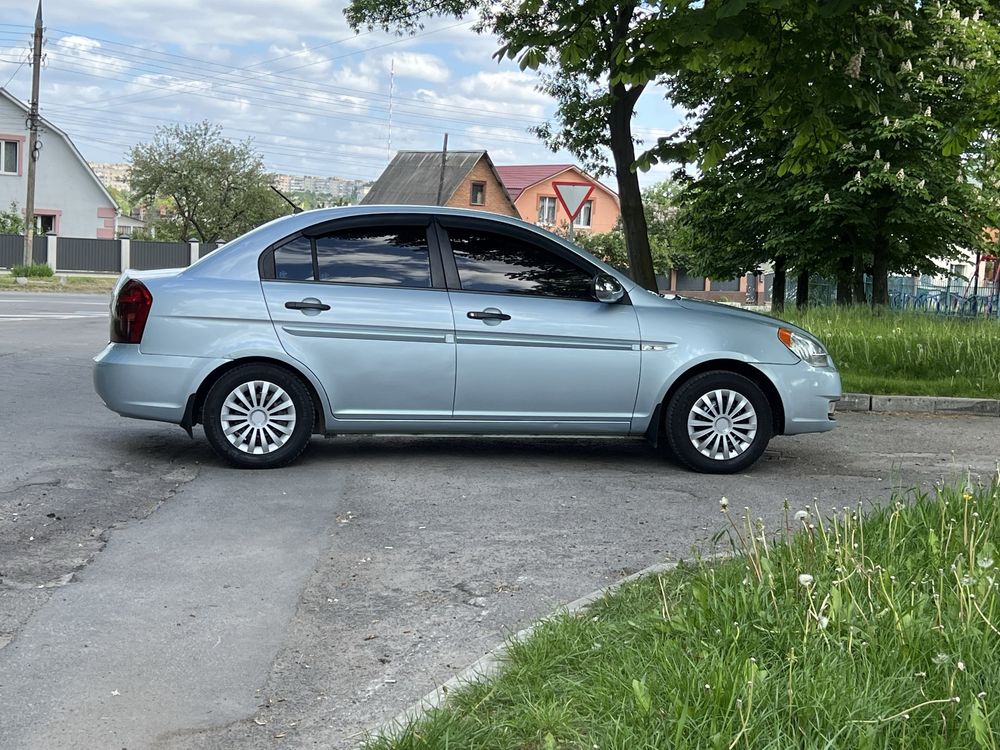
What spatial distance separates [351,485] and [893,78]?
6796 mm

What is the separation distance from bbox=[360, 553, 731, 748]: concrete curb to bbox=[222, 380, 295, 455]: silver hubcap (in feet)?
11.2

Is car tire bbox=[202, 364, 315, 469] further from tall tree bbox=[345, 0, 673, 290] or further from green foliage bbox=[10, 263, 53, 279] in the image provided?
green foliage bbox=[10, 263, 53, 279]

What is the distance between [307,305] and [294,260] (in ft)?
1.17

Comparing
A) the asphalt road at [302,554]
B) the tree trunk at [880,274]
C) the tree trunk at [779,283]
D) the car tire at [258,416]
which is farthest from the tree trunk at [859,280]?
the car tire at [258,416]

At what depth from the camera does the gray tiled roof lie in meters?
73.7

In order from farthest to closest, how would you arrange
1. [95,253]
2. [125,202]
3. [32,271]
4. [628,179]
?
[125,202], [95,253], [32,271], [628,179]

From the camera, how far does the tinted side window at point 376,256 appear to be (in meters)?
8.05

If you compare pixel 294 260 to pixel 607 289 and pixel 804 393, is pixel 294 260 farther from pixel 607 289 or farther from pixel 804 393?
pixel 804 393

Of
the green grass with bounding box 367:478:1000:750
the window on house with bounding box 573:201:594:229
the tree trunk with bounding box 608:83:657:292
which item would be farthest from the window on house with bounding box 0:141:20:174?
the green grass with bounding box 367:478:1000:750

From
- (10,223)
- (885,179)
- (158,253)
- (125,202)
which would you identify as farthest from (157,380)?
(125,202)

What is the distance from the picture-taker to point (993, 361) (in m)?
14.5

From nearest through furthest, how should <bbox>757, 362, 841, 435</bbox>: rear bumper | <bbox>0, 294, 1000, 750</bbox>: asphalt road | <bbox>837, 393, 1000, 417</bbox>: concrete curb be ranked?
<bbox>0, 294, 1000, 750</bbox>: asphalt road < <bbox>757, 362, 841, 435</bbox>: rear bumper < <bbox>837, 393, 1000, 417</bbox>: concrete curb

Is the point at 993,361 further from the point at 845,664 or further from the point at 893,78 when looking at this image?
the point at 845,664

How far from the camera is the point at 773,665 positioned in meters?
3.47
